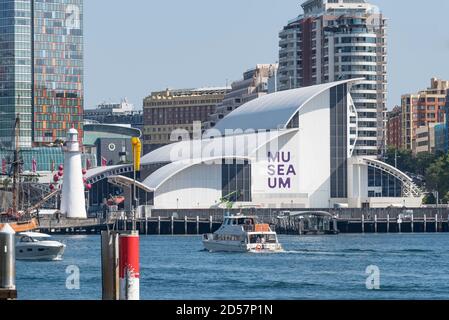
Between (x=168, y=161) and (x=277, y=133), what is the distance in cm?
1392

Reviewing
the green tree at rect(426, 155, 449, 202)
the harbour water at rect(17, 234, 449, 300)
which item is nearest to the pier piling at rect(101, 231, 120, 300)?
the harbour water at rect(17, 234, 449, 300)

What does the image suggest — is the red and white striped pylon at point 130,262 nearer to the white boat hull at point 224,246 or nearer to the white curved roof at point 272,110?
the white boat hull at point 224,246

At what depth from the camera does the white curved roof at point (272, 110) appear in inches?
5768

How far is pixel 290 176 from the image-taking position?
147000 millimetres

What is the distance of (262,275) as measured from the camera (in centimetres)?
5959

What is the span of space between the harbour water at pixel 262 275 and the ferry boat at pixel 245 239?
3.88 ft

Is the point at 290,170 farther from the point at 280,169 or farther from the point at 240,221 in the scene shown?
the point at 240,221

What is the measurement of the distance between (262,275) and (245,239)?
28095 mm

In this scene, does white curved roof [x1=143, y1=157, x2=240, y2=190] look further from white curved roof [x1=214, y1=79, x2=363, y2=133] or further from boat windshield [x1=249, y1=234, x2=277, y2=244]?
boat windshield [x1=249, y1=234, x2=277, y2=244]

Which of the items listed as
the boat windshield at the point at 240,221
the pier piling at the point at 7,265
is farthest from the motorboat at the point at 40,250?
the pier piling at the point at 7,265

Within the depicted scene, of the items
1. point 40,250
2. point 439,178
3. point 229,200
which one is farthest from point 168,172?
point 40,250

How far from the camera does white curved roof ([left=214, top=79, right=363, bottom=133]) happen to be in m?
146
